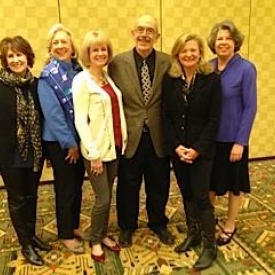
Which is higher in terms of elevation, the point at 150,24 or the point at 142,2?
the point at 142,2

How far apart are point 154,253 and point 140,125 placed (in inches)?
32.7

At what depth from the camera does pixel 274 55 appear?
4133 mm

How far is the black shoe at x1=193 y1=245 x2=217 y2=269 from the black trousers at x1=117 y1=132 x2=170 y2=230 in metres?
0.43

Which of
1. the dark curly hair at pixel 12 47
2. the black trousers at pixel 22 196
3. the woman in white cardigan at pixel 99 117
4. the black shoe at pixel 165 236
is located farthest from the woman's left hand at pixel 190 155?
the dark curly hair at pixel 12 47

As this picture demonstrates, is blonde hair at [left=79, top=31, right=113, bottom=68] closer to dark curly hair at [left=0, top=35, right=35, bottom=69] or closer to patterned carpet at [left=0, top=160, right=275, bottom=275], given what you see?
dark curly hair at [left=0, top=35, right=35, bottom=69]

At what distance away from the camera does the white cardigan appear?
2.13 meters

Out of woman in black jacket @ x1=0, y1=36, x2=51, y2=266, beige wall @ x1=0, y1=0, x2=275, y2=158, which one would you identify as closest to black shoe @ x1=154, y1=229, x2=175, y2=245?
woman in black jacket @ x1=0, y1=36, x2=51, y2=266

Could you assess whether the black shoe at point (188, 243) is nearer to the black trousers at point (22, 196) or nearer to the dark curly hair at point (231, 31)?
the black trousers at point (22, 196)

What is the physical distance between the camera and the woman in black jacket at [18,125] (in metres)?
2.11

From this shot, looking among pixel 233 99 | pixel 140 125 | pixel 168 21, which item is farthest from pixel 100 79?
pixel 168 21

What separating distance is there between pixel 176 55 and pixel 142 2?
171 cm

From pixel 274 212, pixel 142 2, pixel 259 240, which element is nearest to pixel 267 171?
pixel 274 212

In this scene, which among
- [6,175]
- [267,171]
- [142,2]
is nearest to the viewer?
[6,175]

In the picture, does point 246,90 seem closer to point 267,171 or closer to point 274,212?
point 274,212
